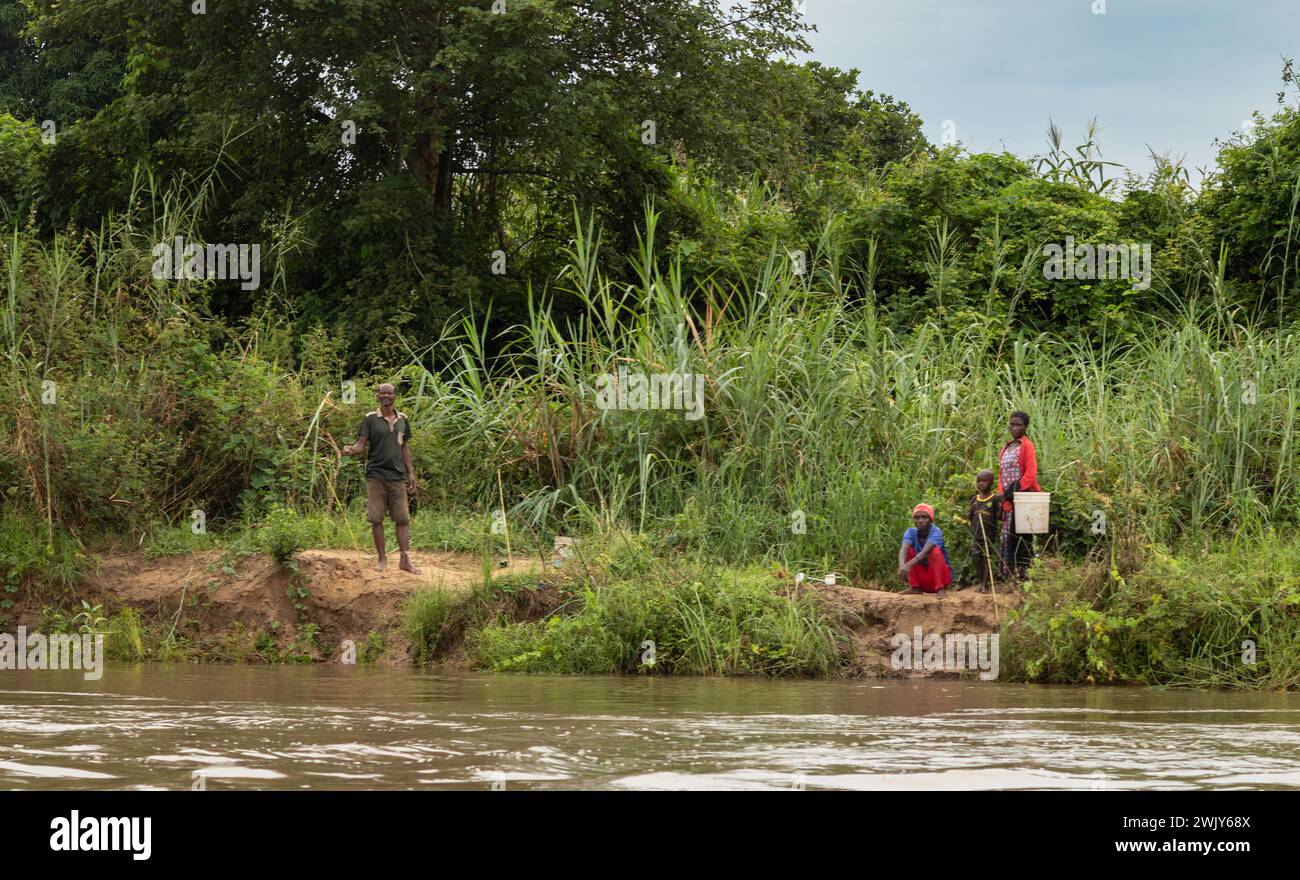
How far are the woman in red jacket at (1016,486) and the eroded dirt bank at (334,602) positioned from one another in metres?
0.53

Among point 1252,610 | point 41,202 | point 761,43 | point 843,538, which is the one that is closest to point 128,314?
point 41,202

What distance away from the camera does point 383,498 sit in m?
13.6

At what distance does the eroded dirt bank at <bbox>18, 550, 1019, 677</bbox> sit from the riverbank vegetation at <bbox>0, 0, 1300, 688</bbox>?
0.81 ft

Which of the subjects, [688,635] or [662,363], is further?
[662,363]

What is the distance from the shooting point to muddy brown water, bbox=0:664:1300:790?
21.1 ft

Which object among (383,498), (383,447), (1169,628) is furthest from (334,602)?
(1169,628)

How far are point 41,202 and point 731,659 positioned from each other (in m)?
14.4

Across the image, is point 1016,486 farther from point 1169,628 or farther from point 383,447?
point 383,447

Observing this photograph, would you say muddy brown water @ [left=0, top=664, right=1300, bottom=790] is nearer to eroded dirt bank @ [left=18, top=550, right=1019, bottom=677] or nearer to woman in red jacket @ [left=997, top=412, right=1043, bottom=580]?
eroded dirt bank @ [left=18, top=550, right=1019, bottom=677]

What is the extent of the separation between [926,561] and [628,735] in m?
5.46

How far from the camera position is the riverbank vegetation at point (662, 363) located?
40.6 feet

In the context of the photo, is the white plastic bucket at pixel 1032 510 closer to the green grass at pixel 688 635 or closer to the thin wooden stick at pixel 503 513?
the green grass at pixel 688 635
